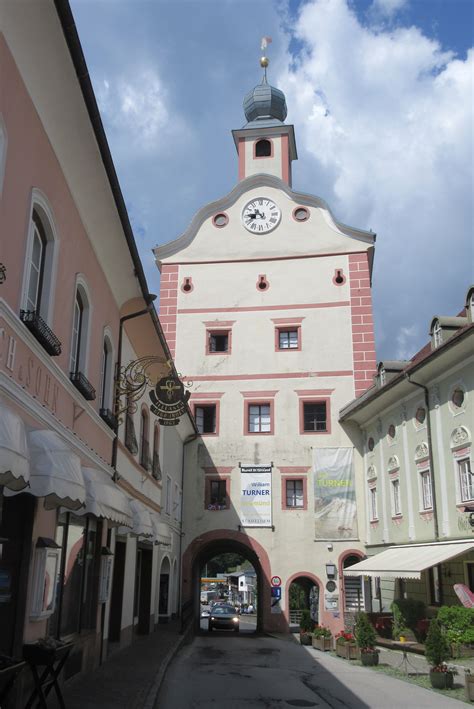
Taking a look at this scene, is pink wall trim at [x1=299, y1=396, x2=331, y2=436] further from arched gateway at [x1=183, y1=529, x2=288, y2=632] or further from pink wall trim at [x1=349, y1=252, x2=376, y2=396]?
arched gateway at [x1=183, y1=529, x2=288, y2=632]

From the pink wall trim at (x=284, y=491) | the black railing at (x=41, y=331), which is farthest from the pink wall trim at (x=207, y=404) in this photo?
the black railing at (x=41, y=331)

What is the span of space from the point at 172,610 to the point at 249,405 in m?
9.02

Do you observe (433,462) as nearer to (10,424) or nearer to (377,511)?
(377,511)

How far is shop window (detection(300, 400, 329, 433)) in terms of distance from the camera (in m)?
30.2

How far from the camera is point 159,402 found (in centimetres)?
1433

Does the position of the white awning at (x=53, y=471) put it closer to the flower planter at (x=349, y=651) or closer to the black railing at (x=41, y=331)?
the black railing at (x=41, y=331)

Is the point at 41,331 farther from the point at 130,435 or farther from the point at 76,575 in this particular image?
the point at 130,435

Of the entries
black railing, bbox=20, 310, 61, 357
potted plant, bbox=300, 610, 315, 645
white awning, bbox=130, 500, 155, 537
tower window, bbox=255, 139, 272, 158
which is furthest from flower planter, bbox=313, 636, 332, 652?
tower window, bbox=255, 139, 272, 158

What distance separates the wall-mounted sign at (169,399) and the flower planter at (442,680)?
7118 mm

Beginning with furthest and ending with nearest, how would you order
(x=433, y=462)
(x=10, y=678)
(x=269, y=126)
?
(x=269, y=126) → (x=433, y=462) → (x=10, y=678)

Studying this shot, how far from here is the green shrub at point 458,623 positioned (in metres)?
16.4

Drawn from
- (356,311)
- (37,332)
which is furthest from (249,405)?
(37,332)

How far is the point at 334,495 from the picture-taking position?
29.1 meters

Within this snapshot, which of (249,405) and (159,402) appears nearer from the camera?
(159,402)
